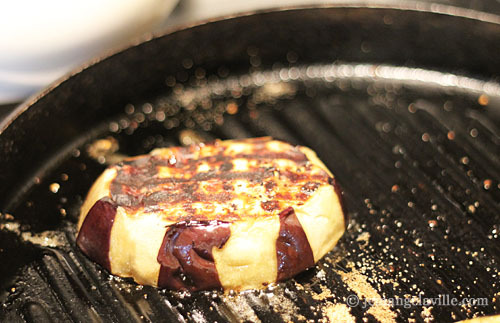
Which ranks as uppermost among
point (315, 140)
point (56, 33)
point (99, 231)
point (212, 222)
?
point (56, 33)

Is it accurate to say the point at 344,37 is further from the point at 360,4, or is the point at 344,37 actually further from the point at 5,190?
the point at 5,190

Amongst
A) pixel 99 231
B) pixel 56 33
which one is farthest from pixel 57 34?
pixel 99 231

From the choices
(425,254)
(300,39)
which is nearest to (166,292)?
(425,254)

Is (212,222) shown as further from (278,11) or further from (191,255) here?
(278,11)

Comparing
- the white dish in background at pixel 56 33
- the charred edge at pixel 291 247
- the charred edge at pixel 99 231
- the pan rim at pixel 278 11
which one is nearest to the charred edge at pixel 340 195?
the charred edge at pixel 291 247

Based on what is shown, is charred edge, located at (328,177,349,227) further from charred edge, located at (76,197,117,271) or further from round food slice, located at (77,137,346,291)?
charred edge, located at (76,197,117,271)
